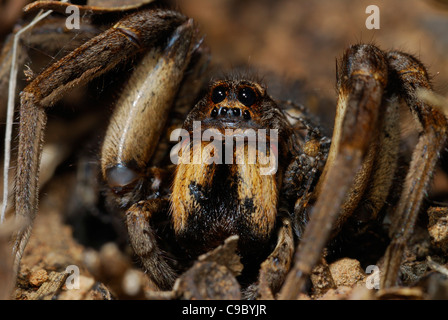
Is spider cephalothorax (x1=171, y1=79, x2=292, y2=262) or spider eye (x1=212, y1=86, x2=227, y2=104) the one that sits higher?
spider eye (x1=212, y1=86, x2=227, y2=104)

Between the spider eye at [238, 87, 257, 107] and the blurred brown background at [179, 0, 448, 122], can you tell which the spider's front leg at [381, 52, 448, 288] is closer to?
the spider eye at [238, 87, 257, 107]

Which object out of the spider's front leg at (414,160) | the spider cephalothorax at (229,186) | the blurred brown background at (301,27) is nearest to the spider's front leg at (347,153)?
the spider's front leg at (414,160)

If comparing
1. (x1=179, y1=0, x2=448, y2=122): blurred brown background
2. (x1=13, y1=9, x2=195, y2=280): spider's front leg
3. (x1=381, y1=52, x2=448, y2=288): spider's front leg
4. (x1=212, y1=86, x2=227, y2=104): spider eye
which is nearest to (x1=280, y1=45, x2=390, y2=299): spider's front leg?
(x1=381, y1=52, x2=448, y2=288): spider's front leg

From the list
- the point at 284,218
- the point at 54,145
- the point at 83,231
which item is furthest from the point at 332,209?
the point at 54,145

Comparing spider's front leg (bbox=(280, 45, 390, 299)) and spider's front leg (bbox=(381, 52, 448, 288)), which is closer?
spider's front leg (bbox=(280, 45, 390, 299))

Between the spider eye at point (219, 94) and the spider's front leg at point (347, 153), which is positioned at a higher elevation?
the spider eye at point (219, 94)

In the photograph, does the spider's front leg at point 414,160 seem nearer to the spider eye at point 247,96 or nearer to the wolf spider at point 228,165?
the wolf spider at point 228,165

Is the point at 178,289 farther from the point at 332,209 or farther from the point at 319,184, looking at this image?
the point at 319,184
